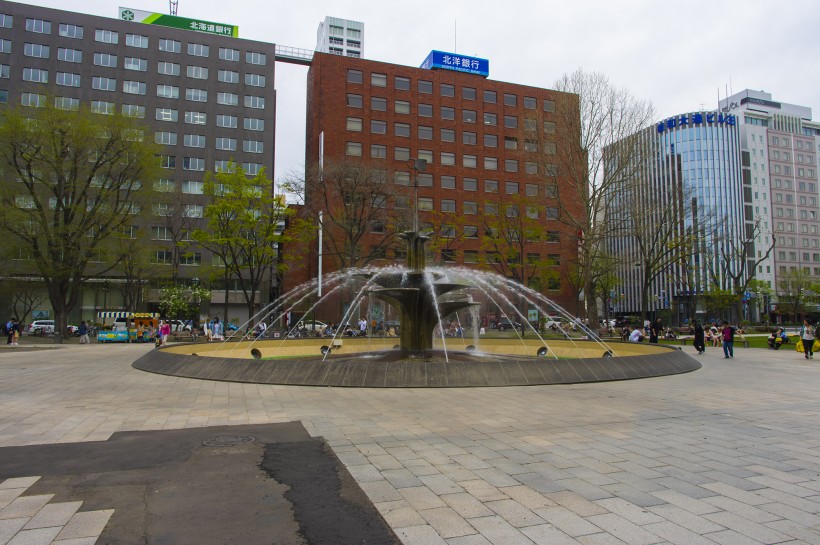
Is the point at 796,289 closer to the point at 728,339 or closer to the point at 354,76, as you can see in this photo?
the point at 354,76

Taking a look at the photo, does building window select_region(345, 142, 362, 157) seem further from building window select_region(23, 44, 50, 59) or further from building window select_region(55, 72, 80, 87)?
building window select_region(23, 44, 50, 59)

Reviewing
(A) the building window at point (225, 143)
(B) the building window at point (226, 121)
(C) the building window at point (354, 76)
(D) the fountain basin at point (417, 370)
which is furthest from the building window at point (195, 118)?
(D) the fountain basin at point (417, 370)

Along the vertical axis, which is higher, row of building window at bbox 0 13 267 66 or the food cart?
row of building window at bbox 0 13 267 66

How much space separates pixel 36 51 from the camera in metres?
61.2

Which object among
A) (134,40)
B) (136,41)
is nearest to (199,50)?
(136,41)

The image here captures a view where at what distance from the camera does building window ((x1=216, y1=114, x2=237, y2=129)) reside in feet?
220

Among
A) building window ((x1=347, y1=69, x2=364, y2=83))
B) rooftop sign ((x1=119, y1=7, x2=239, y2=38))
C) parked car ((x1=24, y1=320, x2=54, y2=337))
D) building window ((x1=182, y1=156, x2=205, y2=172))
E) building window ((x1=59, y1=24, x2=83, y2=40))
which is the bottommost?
parked car ((x1=24, y1=320, x2=54, y2=337))

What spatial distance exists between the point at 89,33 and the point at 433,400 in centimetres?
7378

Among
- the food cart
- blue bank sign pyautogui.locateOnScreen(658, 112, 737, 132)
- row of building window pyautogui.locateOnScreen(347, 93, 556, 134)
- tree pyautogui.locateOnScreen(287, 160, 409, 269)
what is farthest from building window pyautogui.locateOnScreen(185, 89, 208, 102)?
blue bank sign pyautogui.locateOnScreen(658, 112, 737, 132)

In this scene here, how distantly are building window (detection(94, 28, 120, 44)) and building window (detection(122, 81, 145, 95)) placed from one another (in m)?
5.57

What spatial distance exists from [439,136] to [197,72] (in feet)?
106

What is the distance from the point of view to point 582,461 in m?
5.66

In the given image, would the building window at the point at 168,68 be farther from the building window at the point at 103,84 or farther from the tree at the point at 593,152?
the tree at the point at 593,152

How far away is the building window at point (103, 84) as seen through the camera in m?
62.6
